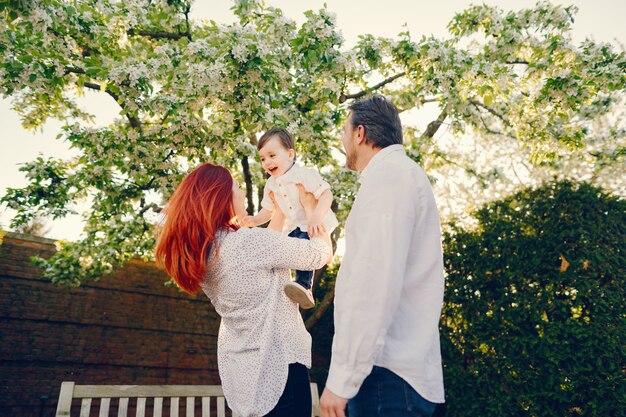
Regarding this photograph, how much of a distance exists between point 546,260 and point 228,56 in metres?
4.31

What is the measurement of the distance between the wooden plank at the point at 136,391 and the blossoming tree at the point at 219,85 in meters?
2.77

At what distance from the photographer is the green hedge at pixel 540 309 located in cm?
467

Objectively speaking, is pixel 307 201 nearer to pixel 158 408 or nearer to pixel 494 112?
pixel 158 408

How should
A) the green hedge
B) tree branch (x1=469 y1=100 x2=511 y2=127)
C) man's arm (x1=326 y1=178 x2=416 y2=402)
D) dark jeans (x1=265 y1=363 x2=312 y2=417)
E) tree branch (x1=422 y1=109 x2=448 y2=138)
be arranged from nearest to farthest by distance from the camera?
man's arm (x1=326 y1=178 x2=416 y2=402) < dark jeans (x1=265 y1=363 x2=312 y2=417) < the green hedge < tree branch (x1=469 y1=100 x2=511 y2=127) < tree branch (x1=422 y1=109 x2=448 y2=138)

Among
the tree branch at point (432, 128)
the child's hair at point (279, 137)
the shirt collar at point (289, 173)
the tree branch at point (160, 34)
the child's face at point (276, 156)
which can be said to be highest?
the tree branch at point (160, 34)

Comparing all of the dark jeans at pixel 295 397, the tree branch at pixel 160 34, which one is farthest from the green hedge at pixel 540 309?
the tree branch at pixel 160 34

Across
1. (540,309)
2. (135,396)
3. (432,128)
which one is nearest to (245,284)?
(135,396)

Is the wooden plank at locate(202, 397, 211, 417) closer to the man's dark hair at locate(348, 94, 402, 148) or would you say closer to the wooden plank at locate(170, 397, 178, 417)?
the wooden plank at locate(170, 397, 178, 417)

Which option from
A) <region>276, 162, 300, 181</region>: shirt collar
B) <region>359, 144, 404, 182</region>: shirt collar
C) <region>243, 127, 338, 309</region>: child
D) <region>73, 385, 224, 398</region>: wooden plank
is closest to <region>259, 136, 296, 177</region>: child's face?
<region>243, 127, 338, 309</region>: child

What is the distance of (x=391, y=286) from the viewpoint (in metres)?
1.54

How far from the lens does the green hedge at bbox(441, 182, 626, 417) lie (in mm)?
4668

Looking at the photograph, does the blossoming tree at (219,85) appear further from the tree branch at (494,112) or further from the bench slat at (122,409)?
the bench slat at (122,409)

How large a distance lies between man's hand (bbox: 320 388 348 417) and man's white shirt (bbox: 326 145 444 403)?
21 millimetres

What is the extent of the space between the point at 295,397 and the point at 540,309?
13.7ft
